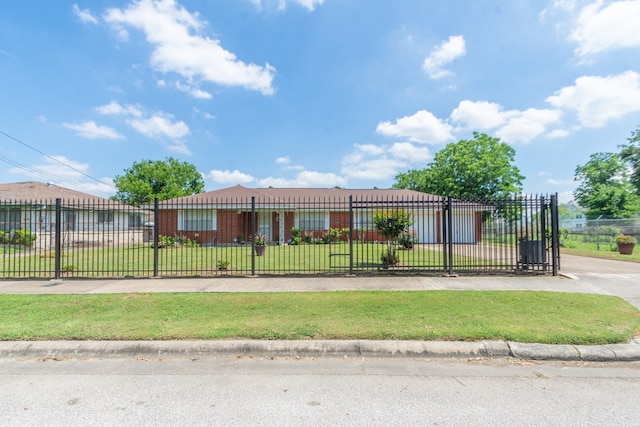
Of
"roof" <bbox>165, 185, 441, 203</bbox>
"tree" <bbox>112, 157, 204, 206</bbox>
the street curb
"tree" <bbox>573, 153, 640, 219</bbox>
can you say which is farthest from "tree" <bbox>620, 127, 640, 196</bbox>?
"tree" <bbox>112, 157, 204, 206</bbox>

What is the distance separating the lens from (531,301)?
22.1 ft

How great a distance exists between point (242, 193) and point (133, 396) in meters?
24.6

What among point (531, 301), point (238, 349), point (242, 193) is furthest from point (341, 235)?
point (238, 349)

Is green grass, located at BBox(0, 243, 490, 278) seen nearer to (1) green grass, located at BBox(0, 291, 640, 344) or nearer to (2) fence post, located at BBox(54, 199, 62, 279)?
(2) fence post, located at BBox(54, 199, 62, 279)

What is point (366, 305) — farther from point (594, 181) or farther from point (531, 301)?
point (594, 181)

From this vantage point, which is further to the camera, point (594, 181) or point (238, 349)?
point (594, 181)

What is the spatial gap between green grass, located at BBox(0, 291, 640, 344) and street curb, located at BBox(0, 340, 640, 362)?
15cm

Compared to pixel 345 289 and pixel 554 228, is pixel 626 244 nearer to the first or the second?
pixel 554 228

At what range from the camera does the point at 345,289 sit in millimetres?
8086

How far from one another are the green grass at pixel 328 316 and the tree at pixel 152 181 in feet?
153

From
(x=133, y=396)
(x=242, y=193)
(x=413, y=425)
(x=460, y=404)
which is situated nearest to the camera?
(x=413, y=425)

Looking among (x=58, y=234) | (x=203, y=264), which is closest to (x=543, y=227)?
(x=203, y=264)

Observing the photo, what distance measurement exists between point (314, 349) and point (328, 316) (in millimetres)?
1138

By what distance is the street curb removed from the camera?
4.59 meters
